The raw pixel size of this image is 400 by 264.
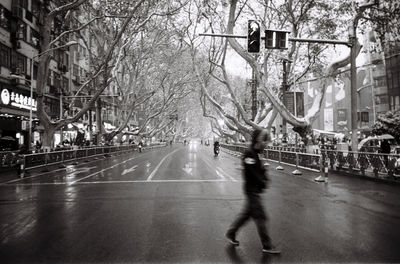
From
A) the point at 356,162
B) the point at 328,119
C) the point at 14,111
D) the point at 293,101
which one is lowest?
the point at 356,162

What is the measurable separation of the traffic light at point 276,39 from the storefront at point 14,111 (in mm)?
20067

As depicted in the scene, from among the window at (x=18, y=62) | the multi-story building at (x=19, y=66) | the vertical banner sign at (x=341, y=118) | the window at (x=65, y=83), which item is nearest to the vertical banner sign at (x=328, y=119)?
the vertical banner sign at (x=341, y=118)

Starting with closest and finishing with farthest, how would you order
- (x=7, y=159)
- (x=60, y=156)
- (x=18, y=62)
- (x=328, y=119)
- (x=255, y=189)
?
(x=255, y=189)
(x=7, y=159)
(x=60, y=156)
(x=18, y=62)
(x=328, y=119)

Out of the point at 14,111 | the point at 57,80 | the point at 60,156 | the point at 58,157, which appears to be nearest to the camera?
the point at 58,157

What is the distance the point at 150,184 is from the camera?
571 inches

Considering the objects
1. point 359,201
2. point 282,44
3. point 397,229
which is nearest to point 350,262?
point 397,229

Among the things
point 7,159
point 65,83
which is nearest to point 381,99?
point 65,83

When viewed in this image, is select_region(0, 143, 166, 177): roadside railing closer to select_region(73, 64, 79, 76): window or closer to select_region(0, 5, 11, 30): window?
select_region(0, 5, 11, 30): window

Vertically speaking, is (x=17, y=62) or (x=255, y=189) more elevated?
(x=17, y=62)

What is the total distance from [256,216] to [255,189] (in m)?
0.40

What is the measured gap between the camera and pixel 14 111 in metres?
31.2

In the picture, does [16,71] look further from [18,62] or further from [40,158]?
[40,158]

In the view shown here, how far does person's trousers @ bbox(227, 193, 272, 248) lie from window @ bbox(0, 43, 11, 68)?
95.1 ft

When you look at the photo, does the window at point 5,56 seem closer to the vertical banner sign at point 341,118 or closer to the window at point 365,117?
the vertical banner sign at point 341,118
